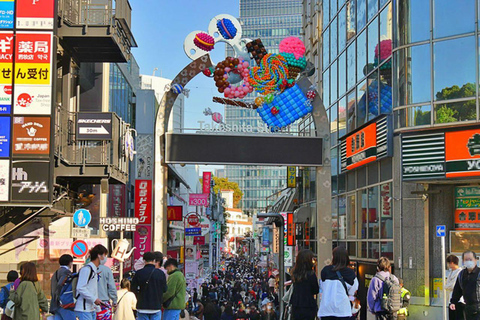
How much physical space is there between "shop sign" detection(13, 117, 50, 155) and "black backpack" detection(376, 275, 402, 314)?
369 inches

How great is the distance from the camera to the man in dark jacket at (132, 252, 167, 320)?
38.0ft

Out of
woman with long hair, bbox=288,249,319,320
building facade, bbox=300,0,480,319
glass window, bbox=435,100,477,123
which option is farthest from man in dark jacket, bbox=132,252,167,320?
glass window, bbox=435,100,477,123

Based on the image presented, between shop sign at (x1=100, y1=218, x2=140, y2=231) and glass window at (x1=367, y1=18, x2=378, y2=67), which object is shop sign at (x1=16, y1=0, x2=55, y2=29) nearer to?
shop sign at (x1=100, y1=218, x2=140, y2=231)


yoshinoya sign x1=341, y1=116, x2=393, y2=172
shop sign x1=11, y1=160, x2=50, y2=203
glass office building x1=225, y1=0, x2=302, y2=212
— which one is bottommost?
shop sign x1=11, y1=160, x2=50, y2=203

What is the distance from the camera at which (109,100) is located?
90.3 ft

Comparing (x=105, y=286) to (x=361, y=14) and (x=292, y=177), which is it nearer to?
(x=361, y=14)

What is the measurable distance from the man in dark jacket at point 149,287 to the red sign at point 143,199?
51.5ft

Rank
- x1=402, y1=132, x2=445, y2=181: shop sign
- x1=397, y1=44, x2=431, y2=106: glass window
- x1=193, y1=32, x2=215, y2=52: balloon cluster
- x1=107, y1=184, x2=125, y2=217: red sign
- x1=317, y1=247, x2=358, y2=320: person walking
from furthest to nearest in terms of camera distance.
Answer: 1. x1=107, y1=184, x2=125, y2=217: red sign
2. x1=193, y1=32, x2=215, y2=52: balloon cluster
3. x1=397, y1=44, x2=431, y2=106: glass window
4. x1=402, y1=132, x2=445, y2=181: shop sign
5. x1=317, y1=247, x2=358, y2=320: person walking

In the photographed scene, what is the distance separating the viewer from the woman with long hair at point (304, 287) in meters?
9.27

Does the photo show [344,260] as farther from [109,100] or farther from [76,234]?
[109,100]

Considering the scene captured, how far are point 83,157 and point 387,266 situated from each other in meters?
9.68

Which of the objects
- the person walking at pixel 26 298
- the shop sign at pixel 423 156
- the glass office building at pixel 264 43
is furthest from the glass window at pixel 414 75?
the glass office building at pixel 264 43

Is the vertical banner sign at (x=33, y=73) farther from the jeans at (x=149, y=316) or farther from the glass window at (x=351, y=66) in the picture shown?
the glass window at (x=351, y=66)

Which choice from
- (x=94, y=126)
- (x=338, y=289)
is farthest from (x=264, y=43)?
(x=338, y=289)
